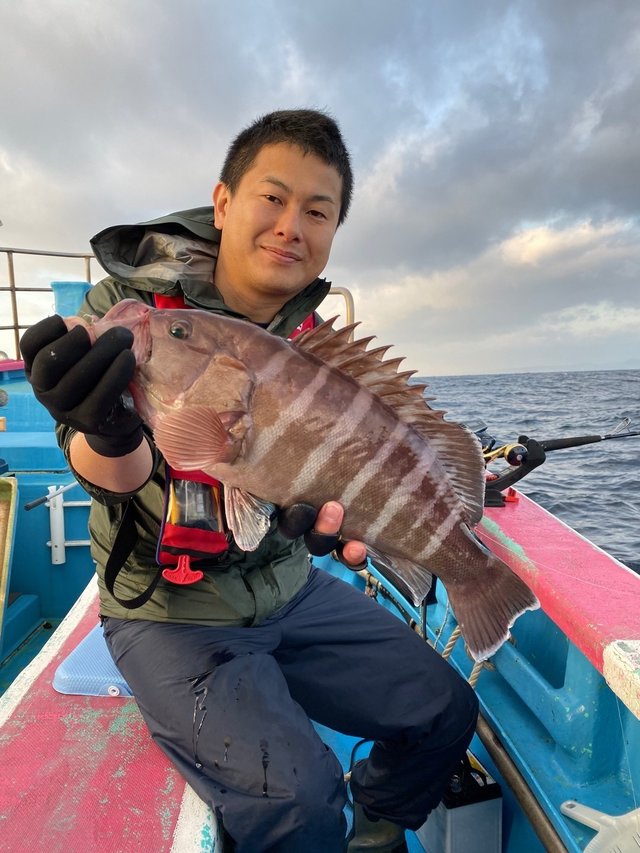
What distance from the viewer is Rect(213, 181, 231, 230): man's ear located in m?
2.59

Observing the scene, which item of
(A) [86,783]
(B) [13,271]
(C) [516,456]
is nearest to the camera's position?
(A) [86,783]

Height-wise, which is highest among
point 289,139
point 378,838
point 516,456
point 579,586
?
point 289,139

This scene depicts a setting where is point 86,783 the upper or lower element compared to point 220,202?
lower

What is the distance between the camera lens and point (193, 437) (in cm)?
174

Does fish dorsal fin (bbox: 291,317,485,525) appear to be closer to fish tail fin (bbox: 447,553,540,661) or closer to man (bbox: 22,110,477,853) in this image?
fish tail fin (bbox: 447,553,540,661)

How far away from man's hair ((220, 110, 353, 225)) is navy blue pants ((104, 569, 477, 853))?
6.65 feet

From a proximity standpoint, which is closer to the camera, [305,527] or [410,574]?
[305,527]

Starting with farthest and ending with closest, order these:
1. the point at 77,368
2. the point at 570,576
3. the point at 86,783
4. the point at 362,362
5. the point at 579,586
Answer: the point at 570,576
the point at 579,586
the point at 362,362
the point at 86,783
the point at 77,368

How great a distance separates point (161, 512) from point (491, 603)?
137 centimetres

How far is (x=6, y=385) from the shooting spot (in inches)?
345

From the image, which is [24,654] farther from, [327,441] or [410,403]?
[410,403]

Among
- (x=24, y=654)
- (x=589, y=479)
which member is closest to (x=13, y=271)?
(x=24, y=654)

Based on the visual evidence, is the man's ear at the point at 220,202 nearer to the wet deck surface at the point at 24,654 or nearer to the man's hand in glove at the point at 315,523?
the man's hand in glove at the point at 315,523

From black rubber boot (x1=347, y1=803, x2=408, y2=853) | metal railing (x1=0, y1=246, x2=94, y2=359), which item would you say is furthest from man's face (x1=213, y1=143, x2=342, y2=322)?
metal railing (x1=0, y1=246, x2=94, y2=359)
